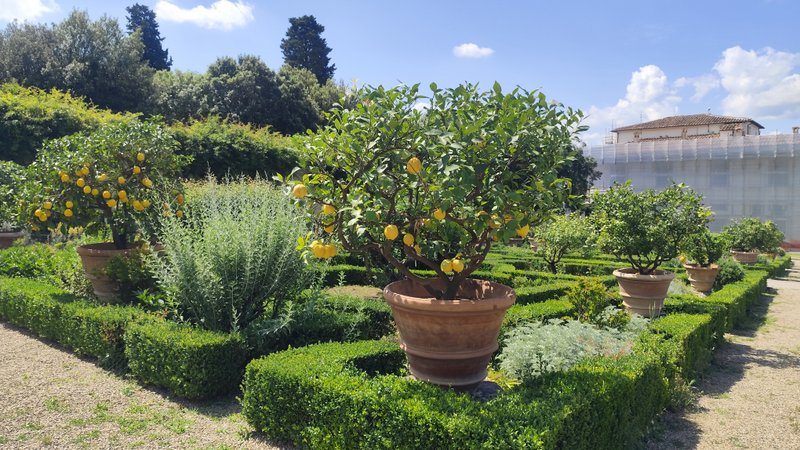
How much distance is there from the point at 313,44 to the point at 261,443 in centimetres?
3794

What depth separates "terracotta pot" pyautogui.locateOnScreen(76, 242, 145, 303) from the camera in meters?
5.92

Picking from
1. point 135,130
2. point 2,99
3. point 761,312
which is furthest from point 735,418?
point 2,99

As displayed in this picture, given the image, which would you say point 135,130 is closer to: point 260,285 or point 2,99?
point 260,285

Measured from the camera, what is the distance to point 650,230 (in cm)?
657

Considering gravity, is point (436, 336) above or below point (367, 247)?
below

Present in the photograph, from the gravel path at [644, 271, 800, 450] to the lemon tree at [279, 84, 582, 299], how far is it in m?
2.01

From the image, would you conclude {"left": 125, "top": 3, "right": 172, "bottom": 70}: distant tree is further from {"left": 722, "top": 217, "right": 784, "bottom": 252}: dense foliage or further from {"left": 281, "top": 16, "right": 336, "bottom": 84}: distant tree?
{"left": 722, "top": 217, "right": 784, "bottom": 252}: dense foliage

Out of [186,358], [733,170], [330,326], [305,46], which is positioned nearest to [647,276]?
[330,326]

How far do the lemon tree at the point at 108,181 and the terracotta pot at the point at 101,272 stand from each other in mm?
360

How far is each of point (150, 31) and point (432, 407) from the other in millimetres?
41954

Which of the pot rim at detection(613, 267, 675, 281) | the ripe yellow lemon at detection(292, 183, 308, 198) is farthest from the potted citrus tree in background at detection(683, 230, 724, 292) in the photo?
the ripe yellow lemon at detection(292, 183, 308, 198)

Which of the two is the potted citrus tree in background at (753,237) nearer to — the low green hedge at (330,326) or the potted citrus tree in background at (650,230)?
the potted citrus tree in background at (650,230)

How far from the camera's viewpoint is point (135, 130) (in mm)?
6250

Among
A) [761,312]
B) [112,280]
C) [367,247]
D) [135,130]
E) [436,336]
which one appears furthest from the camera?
[761,312]
